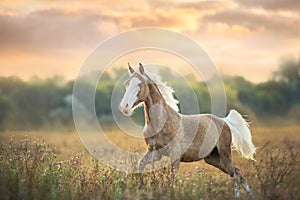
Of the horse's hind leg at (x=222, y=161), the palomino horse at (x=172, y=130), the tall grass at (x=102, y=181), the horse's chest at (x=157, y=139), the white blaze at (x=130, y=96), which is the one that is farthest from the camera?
the horse's hind leg at (x=222, y=161)

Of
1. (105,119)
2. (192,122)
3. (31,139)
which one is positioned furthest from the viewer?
(105,119)

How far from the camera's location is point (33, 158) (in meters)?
8.55

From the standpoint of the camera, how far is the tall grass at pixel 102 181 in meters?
7.33

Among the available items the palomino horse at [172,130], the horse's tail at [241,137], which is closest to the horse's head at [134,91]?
the palomino horse at [172,130]

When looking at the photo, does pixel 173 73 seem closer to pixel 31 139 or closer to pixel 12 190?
pixel 31 139

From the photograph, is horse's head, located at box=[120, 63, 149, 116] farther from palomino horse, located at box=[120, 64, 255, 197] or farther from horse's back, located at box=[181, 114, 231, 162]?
horse's back, located at box=[181, 114, 231, 162]

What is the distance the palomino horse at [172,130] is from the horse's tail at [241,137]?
0.19m

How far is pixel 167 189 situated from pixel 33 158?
224 centimetres

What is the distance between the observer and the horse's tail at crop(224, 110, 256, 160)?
10.4 m

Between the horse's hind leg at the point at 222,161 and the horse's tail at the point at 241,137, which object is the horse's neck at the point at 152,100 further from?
the horse's tail at the point at 241,137

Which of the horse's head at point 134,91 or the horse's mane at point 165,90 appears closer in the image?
the horse's head at point 134,91

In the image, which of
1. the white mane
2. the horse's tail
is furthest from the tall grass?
the horse's tail

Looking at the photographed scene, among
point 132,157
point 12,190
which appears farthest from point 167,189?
point 12,190

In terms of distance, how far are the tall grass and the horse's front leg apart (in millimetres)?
243
